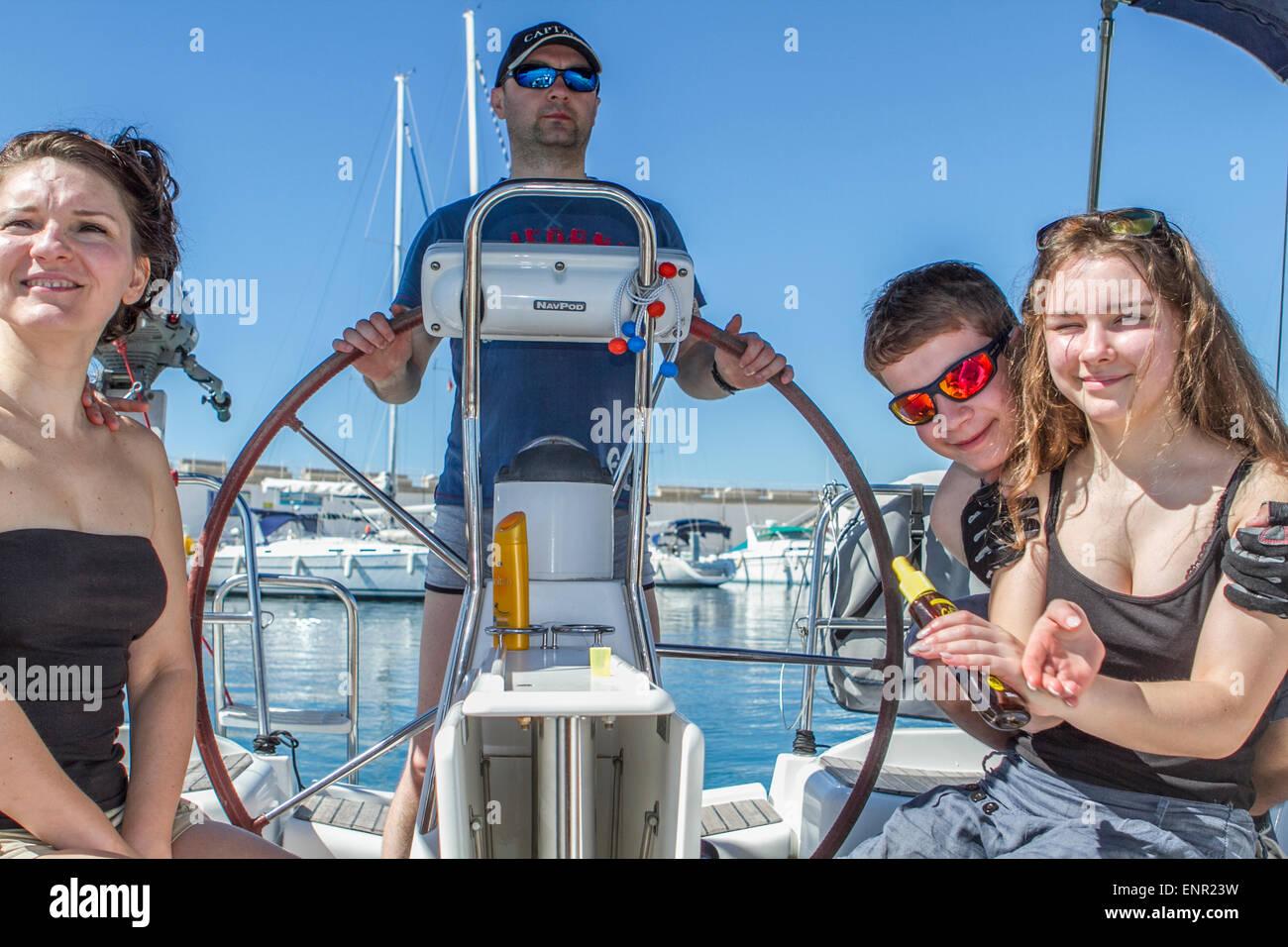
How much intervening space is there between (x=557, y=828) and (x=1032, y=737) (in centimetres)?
63

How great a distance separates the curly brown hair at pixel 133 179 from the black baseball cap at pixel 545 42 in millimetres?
883

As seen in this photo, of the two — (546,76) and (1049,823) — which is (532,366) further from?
(1049,823)

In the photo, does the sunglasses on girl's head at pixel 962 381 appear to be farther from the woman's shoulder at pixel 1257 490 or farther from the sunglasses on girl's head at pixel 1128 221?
the woman's shoulder at pixel 1257 490

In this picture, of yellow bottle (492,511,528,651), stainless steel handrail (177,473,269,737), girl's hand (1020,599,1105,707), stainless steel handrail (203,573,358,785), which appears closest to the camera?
girl's hand (1020,599,1105,707)

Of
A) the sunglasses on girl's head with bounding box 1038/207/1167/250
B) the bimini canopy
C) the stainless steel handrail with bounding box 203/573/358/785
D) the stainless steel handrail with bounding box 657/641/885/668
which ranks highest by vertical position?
the bimini canopy

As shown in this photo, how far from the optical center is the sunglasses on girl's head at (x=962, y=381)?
131 centimetres

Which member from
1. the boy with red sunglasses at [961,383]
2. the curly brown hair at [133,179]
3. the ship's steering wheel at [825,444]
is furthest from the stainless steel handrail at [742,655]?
the curly brown hair at [133,179]

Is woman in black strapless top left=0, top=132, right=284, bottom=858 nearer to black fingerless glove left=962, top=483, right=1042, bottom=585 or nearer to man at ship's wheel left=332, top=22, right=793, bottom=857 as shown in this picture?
man at ship's wheel left=332, top=22, right=793, bottom=857

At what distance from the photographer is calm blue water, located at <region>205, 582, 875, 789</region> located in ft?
17.4

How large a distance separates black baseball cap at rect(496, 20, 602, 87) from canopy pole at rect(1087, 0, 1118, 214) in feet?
3.92

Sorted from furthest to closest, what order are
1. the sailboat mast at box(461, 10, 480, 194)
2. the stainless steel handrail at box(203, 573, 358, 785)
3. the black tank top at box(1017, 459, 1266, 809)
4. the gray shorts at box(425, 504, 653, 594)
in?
the sailboat mast at box(461, 10, 480, 194) < the stainless steel handrail at box(203, 573, 358, 785) < the gray shorts at box(425, 504, 653, 594) < the black tank top at box(1017, 459, 1266, 809)

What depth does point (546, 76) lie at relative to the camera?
1.88 m

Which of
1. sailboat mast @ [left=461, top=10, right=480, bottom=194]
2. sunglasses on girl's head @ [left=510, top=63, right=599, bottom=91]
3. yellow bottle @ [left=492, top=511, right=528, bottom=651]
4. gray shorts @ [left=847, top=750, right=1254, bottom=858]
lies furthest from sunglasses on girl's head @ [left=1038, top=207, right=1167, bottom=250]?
sailboat mast @ [left=461, top=10, right=480, bottom=194]
